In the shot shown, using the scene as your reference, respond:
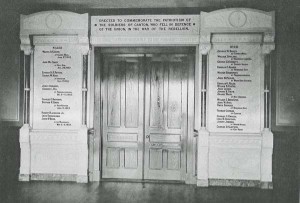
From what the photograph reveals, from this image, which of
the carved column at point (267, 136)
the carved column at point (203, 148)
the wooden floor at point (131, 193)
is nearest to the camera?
the wooden floor at point (131, 193)

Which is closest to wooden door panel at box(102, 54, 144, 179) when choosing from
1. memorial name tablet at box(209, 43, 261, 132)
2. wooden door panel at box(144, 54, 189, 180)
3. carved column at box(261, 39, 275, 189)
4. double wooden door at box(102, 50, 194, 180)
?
double wooden door at box(102, 50, 194, 180)

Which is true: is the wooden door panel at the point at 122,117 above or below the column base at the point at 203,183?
above

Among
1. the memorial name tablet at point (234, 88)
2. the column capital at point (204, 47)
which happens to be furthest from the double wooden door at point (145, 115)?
the memorial name tablet at point (234, 88)

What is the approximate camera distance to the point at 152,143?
575 cm

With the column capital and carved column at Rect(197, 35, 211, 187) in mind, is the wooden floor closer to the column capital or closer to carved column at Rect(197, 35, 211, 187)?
carved column at Rect(197, 35, 211, 187)

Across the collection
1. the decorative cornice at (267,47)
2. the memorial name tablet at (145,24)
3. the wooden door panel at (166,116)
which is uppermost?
the memorial name tablet at (145,24)

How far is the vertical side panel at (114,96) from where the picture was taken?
5809 millimetres

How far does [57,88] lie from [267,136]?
3552 mm

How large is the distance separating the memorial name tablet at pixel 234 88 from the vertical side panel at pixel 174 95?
1.73 ft

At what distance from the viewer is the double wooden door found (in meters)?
5.71

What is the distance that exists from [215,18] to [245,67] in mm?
939

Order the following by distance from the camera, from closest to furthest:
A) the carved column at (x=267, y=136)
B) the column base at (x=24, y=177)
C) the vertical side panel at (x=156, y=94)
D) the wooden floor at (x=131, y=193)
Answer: the wooden floor at (x=131, y=193), the carved column at (x=267, y=136), the column base at (x=24, y=177), the vertical side panel at (x=156, y=94)

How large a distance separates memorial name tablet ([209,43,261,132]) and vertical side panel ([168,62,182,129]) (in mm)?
526

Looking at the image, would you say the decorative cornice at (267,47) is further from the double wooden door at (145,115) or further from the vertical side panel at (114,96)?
the vertical side panel at (114,96)
